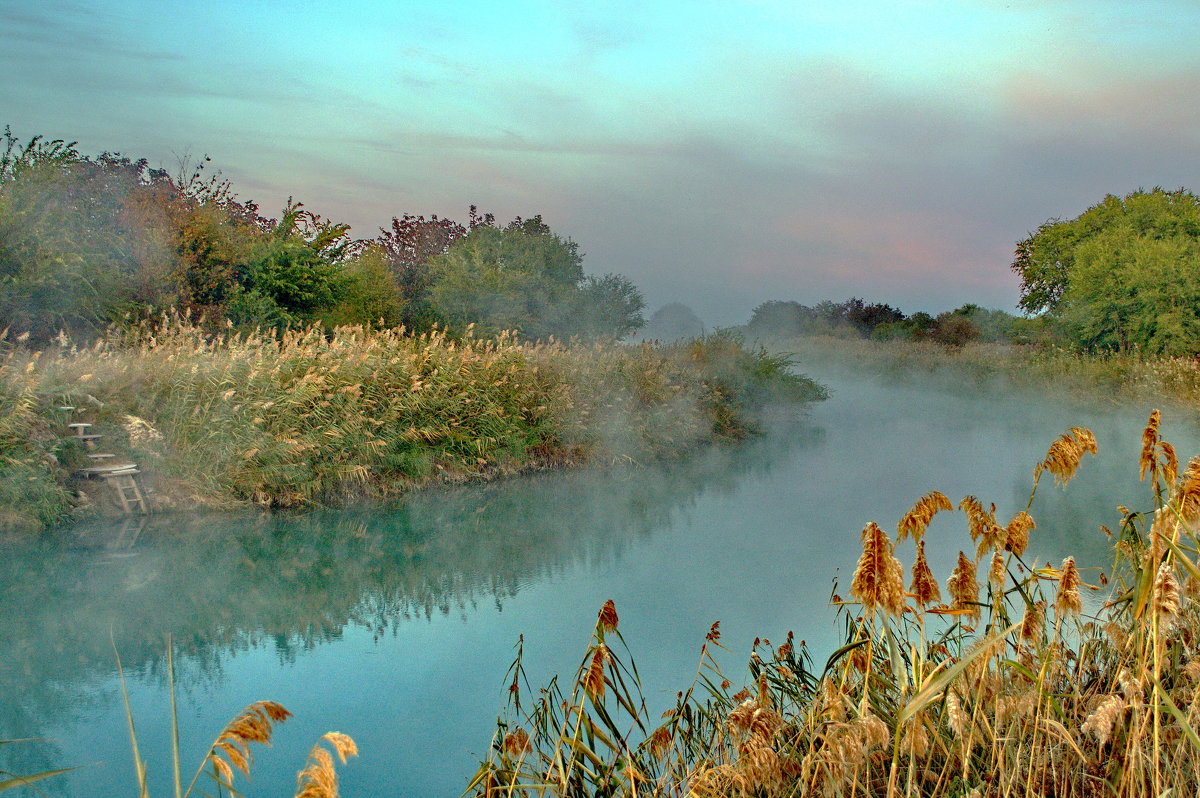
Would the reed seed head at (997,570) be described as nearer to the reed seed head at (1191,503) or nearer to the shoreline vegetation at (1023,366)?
the reed seed head at (1191,503)

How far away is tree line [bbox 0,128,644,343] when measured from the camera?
35.9 ft

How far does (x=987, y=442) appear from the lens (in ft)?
41.2

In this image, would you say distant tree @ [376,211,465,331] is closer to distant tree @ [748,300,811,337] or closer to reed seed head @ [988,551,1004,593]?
distant tree @ [748,300,811,337]

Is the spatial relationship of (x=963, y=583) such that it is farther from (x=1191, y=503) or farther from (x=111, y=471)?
(x=111, y=471)

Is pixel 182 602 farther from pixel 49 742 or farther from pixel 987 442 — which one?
pixel 987 442

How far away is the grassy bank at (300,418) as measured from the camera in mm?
7035

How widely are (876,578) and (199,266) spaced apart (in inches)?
551

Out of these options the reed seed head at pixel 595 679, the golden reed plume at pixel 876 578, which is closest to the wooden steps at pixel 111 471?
the reed seed head at pixel 595 679

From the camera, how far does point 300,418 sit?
8.06m

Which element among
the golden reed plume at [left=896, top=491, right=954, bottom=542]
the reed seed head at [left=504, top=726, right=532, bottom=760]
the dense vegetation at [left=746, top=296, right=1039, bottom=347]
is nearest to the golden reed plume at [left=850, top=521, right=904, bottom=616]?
the golden reed plume at [left=896, top=491, right=954, bottom=542]

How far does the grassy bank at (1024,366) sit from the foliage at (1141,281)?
0.73 meters

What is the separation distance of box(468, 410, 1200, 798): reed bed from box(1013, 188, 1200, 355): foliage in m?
17.3

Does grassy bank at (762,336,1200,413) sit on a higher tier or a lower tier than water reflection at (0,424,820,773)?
higher

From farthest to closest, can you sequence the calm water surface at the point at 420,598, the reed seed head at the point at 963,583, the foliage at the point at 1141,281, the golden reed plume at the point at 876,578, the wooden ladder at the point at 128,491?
the foliage at the point at 1141,281 < the wooden ladder at the point at 128,491 < the calm water surface at the point at 420,598 < the reed seed head at the point at 963,583 < the golden reed plume at the point at 876,578
